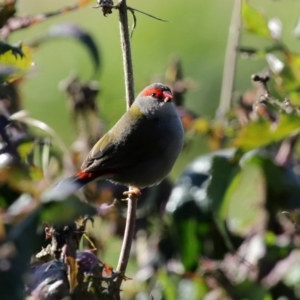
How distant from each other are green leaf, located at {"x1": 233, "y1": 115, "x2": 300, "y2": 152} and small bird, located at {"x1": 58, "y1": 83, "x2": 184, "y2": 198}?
857mm

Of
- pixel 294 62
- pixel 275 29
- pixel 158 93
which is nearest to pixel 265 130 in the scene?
pixel 294 62

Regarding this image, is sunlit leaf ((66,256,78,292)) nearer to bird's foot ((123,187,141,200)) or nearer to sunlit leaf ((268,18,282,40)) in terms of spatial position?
bird's foot ((123,187,141,200))

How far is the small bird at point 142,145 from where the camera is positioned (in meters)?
2.88

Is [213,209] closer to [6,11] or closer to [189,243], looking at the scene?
[189,243]

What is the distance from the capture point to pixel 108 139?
9.66ft

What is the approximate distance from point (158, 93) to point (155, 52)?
13.7 feet

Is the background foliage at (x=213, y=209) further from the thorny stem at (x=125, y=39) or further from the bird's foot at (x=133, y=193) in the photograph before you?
the thorny stem at (x=125, y=39)

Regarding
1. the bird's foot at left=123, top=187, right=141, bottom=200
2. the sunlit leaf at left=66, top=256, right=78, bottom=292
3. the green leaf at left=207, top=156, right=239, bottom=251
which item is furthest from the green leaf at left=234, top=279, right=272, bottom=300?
the sunlit leaf at left=66, top=256, right=78, bottom=292

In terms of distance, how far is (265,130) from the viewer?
1953mm

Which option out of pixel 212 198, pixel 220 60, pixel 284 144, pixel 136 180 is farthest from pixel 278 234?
pixel 220 60

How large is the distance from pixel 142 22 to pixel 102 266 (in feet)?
21.1

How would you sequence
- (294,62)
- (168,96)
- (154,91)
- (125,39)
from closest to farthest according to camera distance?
1. (125,39)
2. (294,62)
3. (168,96)
4. (154,91)

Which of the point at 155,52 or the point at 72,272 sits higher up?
the point at 72,272

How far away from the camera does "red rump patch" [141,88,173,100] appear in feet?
9.95
